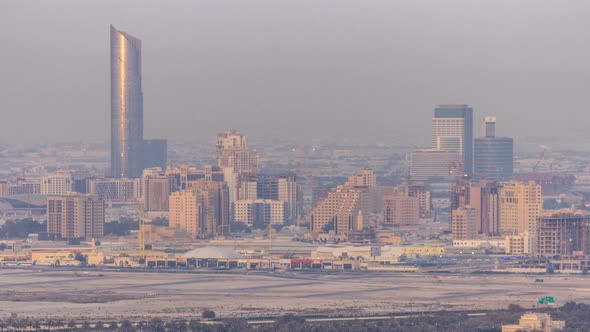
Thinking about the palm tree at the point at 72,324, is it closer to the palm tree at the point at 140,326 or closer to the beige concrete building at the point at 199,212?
the palm tree at the point at 140,326

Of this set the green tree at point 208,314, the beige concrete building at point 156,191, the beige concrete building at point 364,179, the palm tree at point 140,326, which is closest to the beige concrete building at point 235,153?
the beige concrete building at point 156,191

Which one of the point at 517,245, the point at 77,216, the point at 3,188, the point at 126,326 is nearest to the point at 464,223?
the point at 517,245

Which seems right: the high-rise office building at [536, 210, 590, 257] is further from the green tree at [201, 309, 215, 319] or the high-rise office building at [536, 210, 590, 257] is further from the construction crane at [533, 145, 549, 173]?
the construction crane at [533, 145, 549, 173]

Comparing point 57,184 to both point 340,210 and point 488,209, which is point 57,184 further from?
point 488,209

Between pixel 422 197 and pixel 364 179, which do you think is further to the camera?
pixel 422 197

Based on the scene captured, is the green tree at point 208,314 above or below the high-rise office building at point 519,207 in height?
below

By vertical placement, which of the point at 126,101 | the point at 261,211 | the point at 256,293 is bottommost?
the point at 256,293

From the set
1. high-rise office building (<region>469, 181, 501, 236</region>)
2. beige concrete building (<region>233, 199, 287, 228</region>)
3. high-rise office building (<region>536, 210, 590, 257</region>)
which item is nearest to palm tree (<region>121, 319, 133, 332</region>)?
high-rise office building (<region>536, 210, 590, 257</region>)
